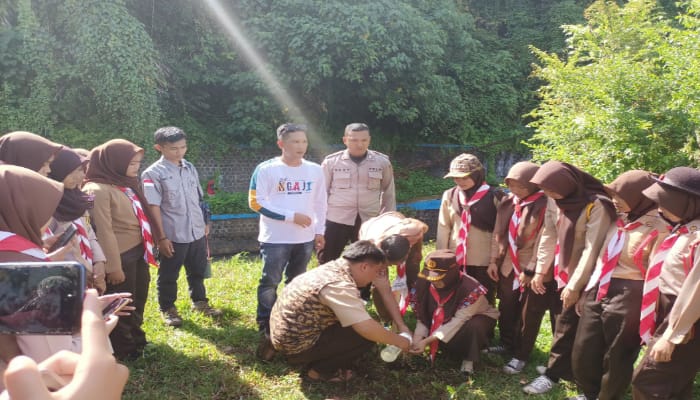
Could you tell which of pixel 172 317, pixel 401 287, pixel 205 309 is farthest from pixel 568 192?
pixel 172 317

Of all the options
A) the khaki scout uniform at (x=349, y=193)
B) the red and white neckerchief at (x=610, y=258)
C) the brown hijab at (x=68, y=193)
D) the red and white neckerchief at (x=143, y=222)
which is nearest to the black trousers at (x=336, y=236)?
the khaki scout uniform at (x=349, y=193)

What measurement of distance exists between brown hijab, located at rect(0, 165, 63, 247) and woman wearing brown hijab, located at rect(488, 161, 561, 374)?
304 centimetres

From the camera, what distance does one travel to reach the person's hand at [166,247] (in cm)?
413

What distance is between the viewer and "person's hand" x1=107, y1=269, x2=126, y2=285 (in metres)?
3.59

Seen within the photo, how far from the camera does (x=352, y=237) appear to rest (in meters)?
5.33

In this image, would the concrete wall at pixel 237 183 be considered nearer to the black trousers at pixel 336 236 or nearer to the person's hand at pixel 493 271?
the black trousers at pixel 336 236

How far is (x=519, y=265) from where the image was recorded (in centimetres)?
388

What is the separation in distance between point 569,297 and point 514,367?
818 mm

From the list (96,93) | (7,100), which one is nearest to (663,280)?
(96,93)

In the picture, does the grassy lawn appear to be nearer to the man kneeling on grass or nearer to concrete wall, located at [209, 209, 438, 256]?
the man kneeling on grass

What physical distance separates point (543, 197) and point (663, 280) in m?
1.19

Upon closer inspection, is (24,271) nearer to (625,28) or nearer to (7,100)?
(625,28)

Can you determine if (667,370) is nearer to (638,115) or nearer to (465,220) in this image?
(465,220)

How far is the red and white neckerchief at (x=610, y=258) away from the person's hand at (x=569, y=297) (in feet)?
0.60
